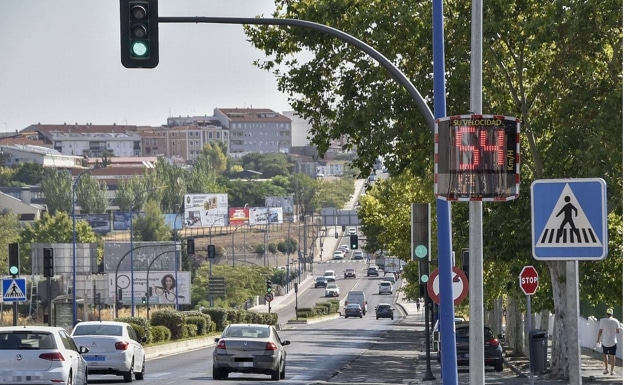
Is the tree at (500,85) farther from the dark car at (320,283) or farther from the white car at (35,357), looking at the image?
the dark car at (320,283)

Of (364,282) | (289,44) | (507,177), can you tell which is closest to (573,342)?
(507,177)

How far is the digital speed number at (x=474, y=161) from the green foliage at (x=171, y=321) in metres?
A: 55.0

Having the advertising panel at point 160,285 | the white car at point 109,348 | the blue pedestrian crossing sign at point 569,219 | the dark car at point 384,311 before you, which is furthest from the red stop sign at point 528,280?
the dark car at point 384,311

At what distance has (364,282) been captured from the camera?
192 meters

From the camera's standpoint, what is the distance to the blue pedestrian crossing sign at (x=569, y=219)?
460 inches

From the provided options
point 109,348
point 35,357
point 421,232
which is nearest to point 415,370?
point 109,348

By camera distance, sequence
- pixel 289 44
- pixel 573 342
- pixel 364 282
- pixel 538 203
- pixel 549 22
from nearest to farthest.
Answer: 1. pixel 573 342
2. pixel 538 203
3. pixel 549 22
4. pixel 289 44
5. pixel 364 282

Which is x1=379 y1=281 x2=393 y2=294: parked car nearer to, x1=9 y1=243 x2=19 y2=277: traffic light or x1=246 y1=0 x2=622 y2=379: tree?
x1=9 y1=243 x2=19 y2=277: traffic light

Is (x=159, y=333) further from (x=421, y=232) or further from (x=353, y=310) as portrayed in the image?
(x=353, y=310)

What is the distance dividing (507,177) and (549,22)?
63.4ft

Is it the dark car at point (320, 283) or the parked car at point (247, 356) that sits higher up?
the parked car at point (247, 356)

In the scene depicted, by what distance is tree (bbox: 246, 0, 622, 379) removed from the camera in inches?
1300

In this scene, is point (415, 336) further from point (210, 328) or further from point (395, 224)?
point (395, 224)

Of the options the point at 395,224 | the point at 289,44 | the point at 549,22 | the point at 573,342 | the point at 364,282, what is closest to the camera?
the point at 573,342
